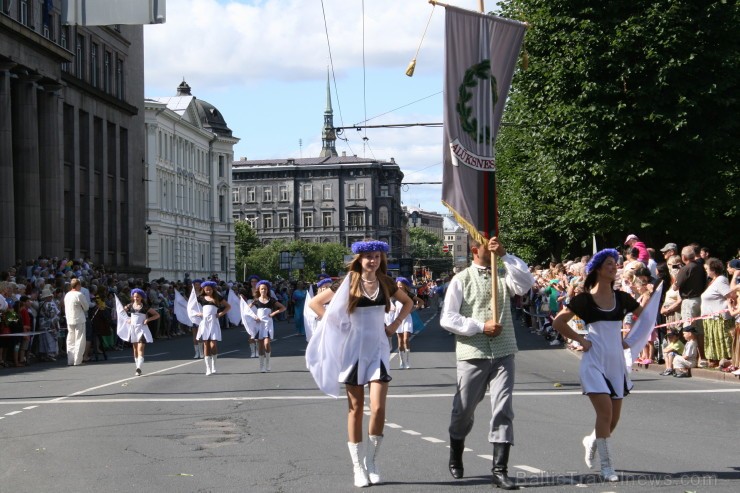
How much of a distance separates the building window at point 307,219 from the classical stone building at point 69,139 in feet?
370

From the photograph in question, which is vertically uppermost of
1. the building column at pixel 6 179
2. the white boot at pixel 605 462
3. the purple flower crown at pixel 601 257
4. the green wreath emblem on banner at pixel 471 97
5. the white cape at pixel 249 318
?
the building column at pixel 6 179

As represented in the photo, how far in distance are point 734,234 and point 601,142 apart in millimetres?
6342

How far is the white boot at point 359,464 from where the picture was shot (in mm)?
9508

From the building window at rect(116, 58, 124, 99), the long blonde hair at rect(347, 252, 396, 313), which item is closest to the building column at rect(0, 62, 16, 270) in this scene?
the building window at rect(116, 58, 124, 99)

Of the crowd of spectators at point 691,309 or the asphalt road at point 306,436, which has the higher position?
the crowd of spectators at point 691,309

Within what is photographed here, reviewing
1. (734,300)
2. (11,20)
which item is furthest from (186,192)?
(734,300)

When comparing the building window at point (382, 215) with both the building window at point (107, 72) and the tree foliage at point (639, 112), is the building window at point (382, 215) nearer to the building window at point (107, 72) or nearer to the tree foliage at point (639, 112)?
the building window at point (107, 72)

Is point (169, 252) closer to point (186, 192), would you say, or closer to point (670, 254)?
point (186, 192)

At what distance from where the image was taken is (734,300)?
19.9m

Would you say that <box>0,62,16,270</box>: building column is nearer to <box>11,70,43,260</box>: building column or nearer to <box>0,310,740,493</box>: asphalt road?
<box>11,70,43,260</box>: building column

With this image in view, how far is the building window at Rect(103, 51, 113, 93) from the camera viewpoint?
6072cm

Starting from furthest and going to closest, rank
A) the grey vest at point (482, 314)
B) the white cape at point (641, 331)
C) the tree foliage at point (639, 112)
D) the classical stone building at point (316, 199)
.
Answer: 1. the classical stone building at point (316, 199)
2. the tree foliage at point (639, 112)
3. the white cape at point (641, 331)
4. the grey vest at point (482, 314)

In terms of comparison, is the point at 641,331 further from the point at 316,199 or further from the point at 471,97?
the point at 316,199

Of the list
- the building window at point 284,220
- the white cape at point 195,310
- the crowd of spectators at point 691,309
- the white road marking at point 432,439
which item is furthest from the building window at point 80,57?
the building window at point 284,220
